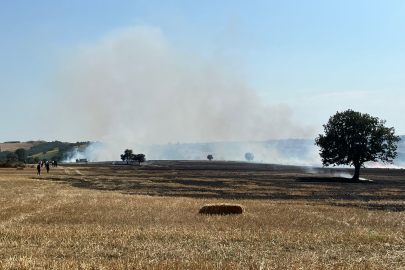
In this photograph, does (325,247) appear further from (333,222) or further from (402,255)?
(333,222)

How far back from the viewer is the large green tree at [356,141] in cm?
7550

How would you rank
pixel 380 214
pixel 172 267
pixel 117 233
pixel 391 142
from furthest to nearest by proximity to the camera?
Result: pixel 391 142 < pixel 380 214 < pixel 117 233 < pixel 172 267

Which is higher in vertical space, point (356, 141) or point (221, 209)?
point (356, 141)

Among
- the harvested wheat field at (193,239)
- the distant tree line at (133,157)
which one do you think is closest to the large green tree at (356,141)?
the harvested wheat field at (193,239)

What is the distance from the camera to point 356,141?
3046 inches

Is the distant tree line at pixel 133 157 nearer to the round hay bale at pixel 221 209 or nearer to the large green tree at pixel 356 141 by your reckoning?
the large green tree at pixel 356 141

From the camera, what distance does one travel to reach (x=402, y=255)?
1384 centimetres

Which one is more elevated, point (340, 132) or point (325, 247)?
point (340, 132)

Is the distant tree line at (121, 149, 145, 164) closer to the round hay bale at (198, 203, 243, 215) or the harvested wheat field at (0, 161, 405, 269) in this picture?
the harvested wheat field at (0, 161, 405, 269)

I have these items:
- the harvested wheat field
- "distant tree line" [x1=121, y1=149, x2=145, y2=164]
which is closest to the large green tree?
the harvested wheat field

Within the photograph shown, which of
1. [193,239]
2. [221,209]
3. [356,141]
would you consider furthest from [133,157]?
[193,239]

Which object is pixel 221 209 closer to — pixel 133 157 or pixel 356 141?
pixel 356 141

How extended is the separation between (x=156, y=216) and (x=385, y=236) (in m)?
12.3

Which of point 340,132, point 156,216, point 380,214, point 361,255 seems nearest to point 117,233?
point 156,216
